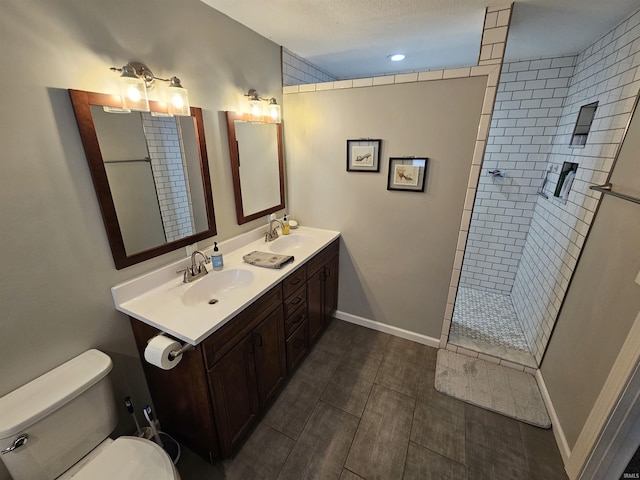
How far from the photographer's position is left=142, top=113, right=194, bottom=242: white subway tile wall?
1442 mm

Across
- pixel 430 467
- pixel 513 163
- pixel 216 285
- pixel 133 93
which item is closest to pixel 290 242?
pixel 216 285

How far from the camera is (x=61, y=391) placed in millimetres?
1080

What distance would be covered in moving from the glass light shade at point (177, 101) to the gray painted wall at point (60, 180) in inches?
5.5

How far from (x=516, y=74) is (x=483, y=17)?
118 cm

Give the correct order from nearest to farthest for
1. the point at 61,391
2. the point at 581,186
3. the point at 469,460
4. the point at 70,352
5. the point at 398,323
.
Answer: the point at 61,391 < the point at 70,352 < the point at 469,460 < the point at 581,186 < the point at 398,323

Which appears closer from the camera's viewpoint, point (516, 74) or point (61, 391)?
point (61, 391)

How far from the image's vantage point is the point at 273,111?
2088mm

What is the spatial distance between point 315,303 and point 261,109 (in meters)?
1.53

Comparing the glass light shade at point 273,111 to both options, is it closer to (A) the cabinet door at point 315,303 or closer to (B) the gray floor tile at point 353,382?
(A) the cabinet door at point 315,303

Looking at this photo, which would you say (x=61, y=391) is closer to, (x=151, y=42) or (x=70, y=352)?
(x=70, y=352)

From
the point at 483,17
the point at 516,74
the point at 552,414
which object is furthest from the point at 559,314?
the point at 516,74

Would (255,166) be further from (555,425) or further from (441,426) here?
(555,425)

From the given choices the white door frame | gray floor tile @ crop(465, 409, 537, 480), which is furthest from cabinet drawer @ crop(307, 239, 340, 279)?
the white door frame

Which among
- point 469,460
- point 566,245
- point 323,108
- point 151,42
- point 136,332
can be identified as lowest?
point 469,460
